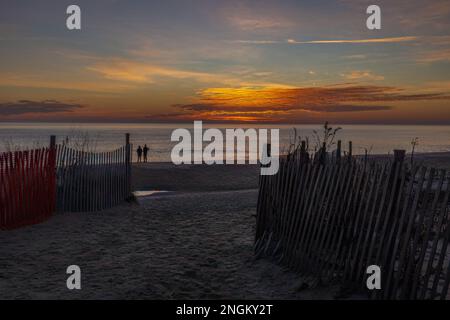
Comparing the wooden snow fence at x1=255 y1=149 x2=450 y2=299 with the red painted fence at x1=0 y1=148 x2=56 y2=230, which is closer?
the wooden snow fence at x1=255 y1=149 x2=450 y2=299

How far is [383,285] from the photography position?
4.99m

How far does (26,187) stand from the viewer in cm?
1030

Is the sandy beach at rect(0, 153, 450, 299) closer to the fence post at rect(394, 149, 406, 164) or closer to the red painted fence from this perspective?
the red painted fence

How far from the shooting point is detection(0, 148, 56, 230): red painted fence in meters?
9.72

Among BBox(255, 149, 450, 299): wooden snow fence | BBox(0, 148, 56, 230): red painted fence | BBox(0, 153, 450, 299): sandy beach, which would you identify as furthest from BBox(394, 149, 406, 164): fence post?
BBox(0, 148, 56, 230): red painted fence

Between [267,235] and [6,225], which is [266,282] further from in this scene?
[6,225]

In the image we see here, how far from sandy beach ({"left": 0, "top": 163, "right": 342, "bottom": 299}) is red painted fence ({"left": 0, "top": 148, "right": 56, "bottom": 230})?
375mm

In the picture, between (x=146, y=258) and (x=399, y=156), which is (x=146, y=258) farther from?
(x=399, y=156)

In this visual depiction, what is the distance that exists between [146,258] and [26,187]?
181 inches

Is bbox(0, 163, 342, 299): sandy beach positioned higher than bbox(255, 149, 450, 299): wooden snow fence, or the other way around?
bbox(255, 149, 450, 299): wooden snow fence

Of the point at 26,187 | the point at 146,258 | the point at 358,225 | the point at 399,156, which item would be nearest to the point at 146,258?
the point at 146,258

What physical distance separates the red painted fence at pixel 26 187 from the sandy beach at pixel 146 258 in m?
0.37

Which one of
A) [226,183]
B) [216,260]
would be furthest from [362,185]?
[226,183]
